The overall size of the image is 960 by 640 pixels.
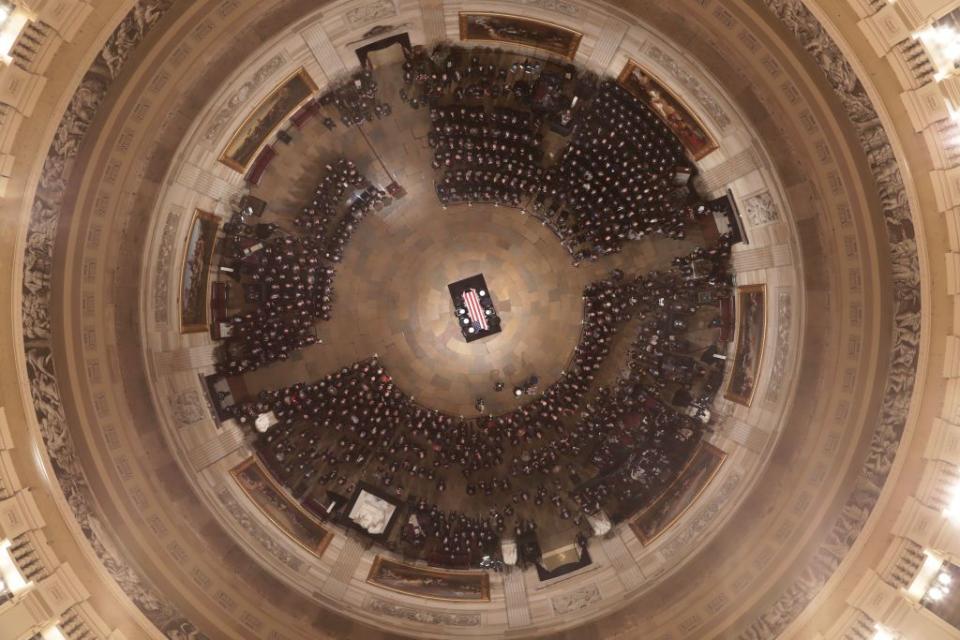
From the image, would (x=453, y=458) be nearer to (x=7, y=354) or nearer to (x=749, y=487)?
(x=749, y=487)

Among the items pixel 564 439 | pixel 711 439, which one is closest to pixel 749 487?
pixel 711 439

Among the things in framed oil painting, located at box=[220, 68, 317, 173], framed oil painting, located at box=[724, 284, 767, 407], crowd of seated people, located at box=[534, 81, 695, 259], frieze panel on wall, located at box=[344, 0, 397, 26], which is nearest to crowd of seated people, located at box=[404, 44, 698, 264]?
crowd of seated people, located at box=[534, 81, 695, 259]

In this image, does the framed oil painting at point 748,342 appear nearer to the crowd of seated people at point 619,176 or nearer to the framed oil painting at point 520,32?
the crowd of seated people at point 619,176

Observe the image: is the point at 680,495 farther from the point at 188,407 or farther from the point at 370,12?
the point at 370,12

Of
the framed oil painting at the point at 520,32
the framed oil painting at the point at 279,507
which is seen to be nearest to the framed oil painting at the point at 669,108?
the framed oil painting at the point at 520,32

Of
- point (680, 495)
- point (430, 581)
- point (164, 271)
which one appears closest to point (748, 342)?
point (680, 495)

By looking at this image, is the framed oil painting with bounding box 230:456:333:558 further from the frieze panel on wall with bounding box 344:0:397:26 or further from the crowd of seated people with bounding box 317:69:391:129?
the frieze panel on wall with bounding box 344:0:397:26
